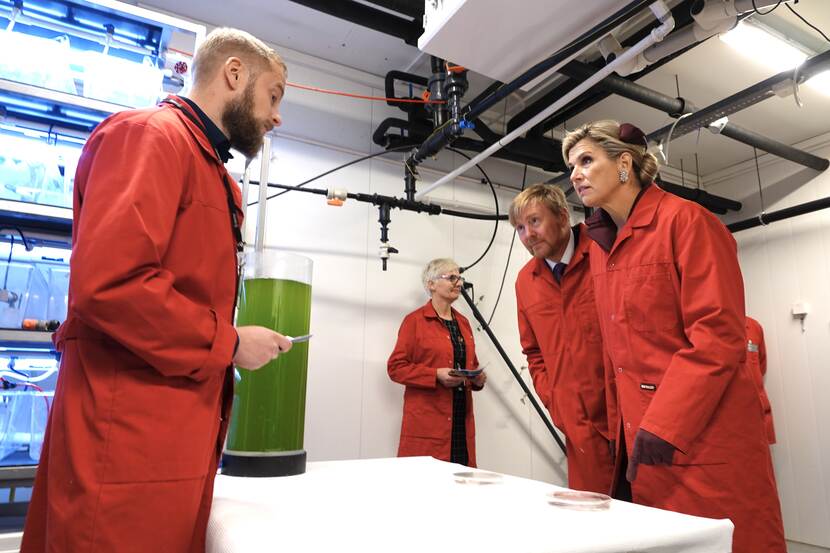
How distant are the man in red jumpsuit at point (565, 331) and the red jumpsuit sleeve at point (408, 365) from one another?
0.93 meters

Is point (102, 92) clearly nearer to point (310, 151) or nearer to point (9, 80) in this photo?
point (9, 80)

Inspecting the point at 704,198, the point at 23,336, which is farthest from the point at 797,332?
the point at 23,336

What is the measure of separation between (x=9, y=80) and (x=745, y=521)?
2411mm

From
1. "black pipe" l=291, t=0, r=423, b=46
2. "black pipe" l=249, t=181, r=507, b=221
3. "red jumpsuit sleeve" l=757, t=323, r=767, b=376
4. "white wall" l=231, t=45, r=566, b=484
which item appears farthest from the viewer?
"red jumpsuit sleeve" l=757, t=323, r=767, b=376

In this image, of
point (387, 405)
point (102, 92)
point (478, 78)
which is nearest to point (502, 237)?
point (478, 78)

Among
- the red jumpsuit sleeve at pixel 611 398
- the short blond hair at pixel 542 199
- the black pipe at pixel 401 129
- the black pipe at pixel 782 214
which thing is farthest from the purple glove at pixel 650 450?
the black pipe at pixel 782 214

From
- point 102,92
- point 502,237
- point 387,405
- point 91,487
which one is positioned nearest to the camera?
point 91,487

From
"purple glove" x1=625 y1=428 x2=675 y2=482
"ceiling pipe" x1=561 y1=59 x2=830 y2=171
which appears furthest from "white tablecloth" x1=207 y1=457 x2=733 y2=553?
"ceiling pipe" x1=561 y1=59 x2=830 y2=171

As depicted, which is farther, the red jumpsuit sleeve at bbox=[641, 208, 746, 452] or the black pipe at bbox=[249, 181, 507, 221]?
the black pipe at bbox=[249, 181, 507, 221]

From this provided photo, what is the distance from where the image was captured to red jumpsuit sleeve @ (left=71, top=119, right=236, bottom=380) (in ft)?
2.49

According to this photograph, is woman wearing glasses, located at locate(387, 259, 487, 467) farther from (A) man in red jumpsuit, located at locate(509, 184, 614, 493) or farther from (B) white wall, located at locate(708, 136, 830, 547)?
(B) white wall, located at locate(708, 136, 830, 547)

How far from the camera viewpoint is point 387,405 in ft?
11.1

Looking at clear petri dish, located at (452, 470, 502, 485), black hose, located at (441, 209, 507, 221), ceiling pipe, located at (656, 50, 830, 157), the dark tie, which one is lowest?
clear petri dish, located at (452, 470, 502, 485)

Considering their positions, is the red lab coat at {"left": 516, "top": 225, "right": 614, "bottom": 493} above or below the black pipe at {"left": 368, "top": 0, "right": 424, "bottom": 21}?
below
